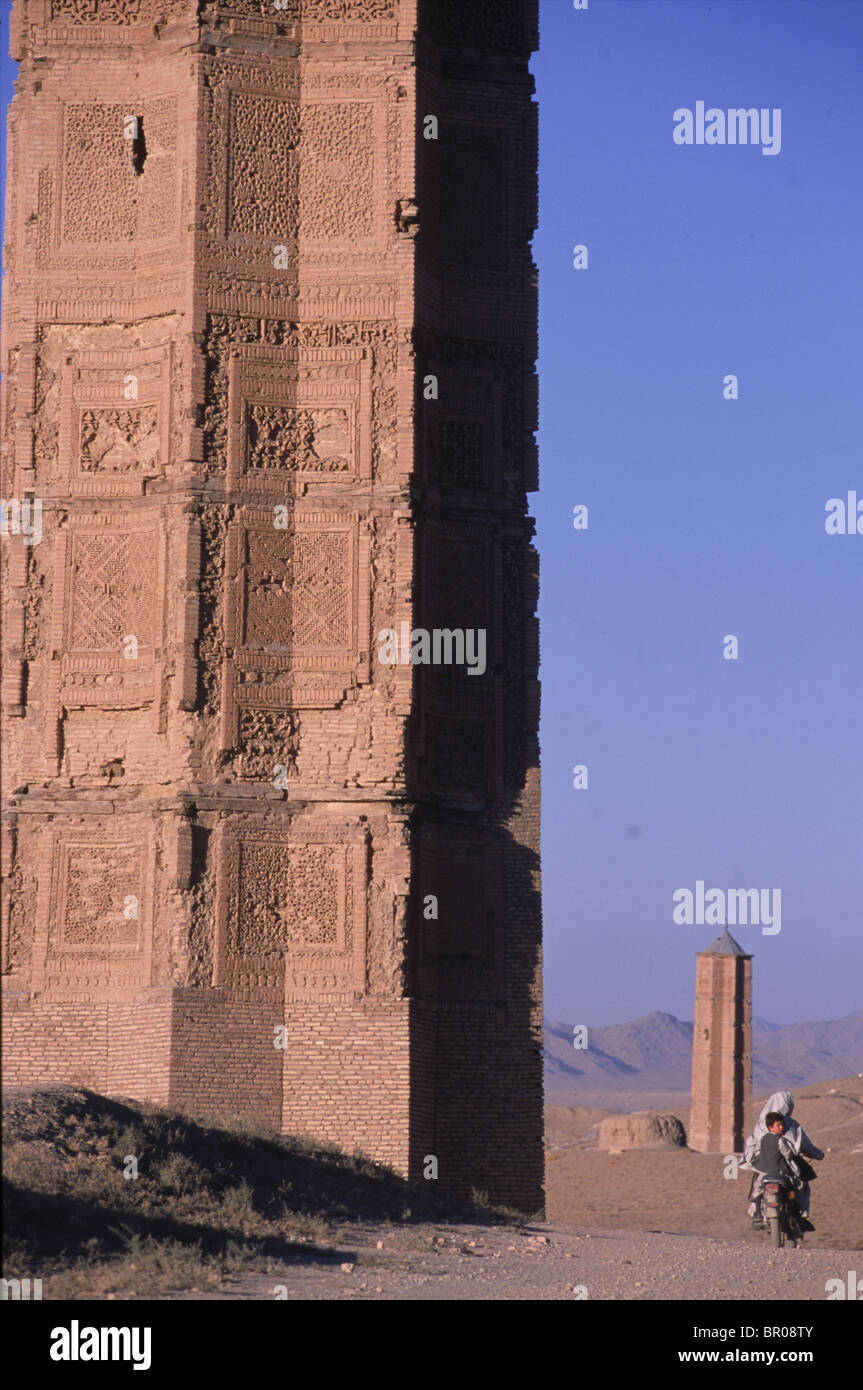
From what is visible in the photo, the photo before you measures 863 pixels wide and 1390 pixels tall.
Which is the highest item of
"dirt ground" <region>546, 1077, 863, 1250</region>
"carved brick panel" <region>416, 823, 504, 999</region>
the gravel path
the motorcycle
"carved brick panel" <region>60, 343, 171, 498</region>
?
"carved brick panel" <region>60, 343, 171, 498</region>

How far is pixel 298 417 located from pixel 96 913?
6.12m

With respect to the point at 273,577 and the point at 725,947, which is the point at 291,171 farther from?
the point at 725,947

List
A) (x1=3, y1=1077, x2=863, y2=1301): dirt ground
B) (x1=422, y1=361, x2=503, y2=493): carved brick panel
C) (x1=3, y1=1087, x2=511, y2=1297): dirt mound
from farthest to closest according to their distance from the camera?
(x1=422, y1=361, x2=503, y2=493): carved brick panel
(x1=3, y1=1087, x2=511, y2=1297): dirt mound
(x1=3, y1=1077, x2=863, y2=1301): dirt ground

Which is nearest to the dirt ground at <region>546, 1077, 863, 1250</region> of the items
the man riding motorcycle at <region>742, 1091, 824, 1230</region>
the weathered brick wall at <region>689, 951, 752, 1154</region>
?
the weathered brick wall at <region>689, 951, 752, 1154</region>

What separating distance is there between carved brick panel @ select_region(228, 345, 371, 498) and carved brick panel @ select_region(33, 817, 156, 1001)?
4.34 metres

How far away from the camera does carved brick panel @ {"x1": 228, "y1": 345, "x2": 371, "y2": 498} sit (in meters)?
23.6

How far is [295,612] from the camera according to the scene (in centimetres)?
2350

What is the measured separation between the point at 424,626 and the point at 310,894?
3360 mm

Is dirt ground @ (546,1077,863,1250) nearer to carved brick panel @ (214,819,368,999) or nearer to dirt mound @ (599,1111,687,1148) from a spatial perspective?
dirt mound @ (599,1111,687,1148)

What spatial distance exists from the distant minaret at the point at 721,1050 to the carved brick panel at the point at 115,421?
39.4 metres

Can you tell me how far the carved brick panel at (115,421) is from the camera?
930 inches

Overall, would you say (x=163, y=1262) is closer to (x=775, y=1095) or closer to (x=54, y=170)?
(x=775, y=1095)

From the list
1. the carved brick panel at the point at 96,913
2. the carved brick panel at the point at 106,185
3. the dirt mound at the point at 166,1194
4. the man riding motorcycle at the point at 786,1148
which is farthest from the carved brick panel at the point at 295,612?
the man riding motorcycle at the point at 786,1148

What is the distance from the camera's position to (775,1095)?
684 inches
